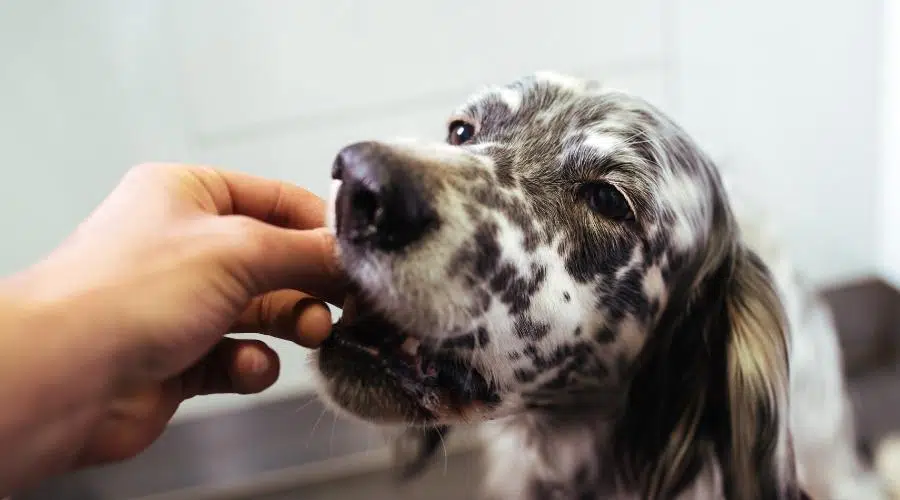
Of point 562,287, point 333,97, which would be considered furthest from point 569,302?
point 333,97

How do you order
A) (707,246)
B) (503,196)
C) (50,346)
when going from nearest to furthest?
(50,346) → (503,196) → (707,246)

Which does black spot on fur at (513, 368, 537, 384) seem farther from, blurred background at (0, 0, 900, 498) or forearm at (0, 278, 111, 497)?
blurred background at (0, 0, 900, 498)

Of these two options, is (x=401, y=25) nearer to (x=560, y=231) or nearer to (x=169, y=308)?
(x=560, y=231)

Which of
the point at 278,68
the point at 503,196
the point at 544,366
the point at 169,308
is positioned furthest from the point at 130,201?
the point at 278,68

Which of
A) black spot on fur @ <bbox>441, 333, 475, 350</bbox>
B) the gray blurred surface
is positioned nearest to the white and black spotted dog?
black spot on fur @ <bbox>441, 333, 475, 350</bbox>

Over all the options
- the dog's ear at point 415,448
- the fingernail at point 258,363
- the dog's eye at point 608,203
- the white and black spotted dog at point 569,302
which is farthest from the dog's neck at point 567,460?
the fingernail at point 258,363

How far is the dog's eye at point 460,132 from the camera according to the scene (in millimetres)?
1269

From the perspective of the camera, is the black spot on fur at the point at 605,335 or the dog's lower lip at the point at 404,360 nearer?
the dog's lower lip at the point at 404,360

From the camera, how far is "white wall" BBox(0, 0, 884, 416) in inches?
70.7

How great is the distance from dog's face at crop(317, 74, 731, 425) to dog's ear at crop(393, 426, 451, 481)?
17.9 inches

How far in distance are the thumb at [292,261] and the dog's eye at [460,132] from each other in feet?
1.33

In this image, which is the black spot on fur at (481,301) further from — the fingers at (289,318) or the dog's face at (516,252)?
the fingers at (289,318)

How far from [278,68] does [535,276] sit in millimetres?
1125

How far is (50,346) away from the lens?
68 centimetres
